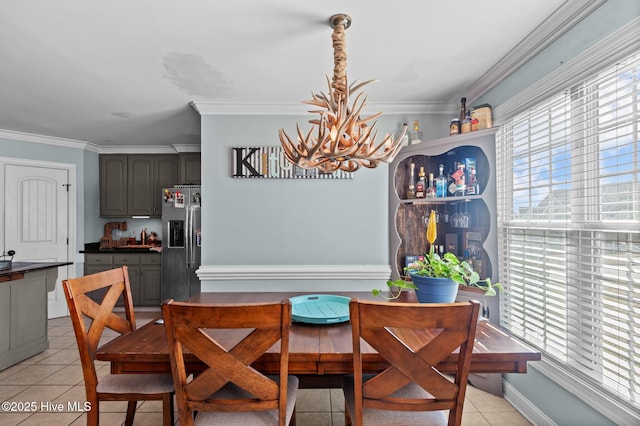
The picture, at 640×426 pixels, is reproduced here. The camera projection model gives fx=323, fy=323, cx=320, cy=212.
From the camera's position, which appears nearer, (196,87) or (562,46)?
(562,46)

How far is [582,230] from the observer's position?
1.71 m

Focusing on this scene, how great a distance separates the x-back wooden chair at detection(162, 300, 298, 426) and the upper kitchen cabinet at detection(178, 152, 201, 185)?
12.9 ft

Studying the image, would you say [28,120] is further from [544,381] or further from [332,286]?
[544,381]

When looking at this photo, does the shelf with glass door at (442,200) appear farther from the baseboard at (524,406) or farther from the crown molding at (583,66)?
the baseboard at (524,406)

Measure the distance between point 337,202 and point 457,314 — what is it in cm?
213

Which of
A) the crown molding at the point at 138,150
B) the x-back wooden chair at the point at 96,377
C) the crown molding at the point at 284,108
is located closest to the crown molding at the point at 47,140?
the crown molding at the point at 138,150

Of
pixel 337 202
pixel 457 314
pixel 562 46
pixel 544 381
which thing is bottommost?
pixel 544 381

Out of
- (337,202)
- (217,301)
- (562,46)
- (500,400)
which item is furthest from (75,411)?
(562,46)

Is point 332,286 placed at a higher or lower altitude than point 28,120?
lower

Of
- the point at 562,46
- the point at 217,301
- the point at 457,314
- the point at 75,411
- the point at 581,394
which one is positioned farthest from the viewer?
the point at 75,411

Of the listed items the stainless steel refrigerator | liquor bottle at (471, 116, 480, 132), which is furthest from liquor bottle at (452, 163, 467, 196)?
the stainless steel refrigerator

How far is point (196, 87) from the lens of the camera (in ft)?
9.02

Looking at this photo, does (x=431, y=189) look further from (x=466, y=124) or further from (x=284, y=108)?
(x=284, y=108)

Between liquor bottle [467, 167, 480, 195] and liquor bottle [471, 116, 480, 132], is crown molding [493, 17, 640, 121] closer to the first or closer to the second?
liquor bottle [471, 116, 480, 132]
